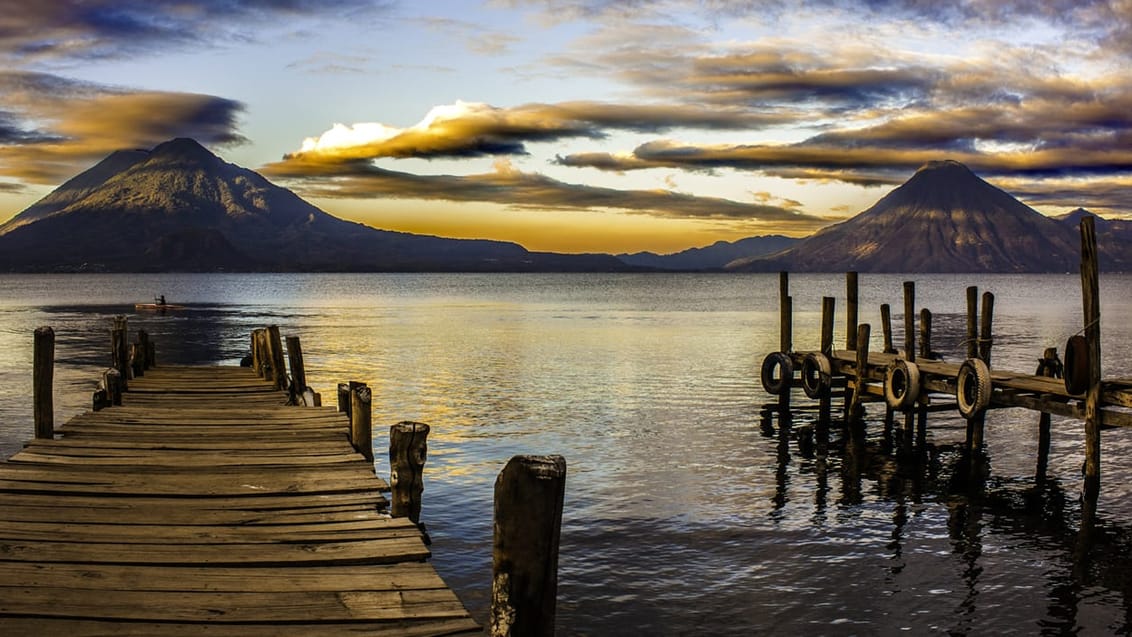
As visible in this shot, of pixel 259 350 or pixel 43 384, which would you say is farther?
pixel 259 350

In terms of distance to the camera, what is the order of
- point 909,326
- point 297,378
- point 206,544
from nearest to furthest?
point 206,544 < point 297,378 < point 909,326

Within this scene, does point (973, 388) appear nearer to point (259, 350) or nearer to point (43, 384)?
point (259, 350)

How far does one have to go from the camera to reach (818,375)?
27.3m

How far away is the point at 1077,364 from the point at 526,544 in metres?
14.7

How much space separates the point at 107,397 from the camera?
16.7 metres

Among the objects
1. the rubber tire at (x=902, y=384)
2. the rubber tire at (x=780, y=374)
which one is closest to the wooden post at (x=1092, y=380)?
the rubber tire at (x=902, y=384)

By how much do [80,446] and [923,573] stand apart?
39.8 feet

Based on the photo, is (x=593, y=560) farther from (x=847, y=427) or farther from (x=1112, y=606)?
(x=847, y=427)

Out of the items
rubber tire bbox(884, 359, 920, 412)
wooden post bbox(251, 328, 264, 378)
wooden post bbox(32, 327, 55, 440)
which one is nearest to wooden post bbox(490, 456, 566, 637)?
wooden post bbox(32, 327, 55, 440)

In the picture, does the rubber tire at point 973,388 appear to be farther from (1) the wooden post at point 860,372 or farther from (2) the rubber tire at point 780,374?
(2) the rubber tire at point 780,374

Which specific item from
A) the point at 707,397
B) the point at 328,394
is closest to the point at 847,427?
the point at 707,397

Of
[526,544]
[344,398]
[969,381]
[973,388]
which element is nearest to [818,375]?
[969,381]

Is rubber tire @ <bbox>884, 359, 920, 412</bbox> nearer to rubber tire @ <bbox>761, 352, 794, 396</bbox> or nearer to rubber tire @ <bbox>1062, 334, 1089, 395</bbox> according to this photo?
rubber tire @ <bbox>761, 352, 794, 396</bbox>

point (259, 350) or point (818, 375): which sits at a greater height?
point (259, 350)
